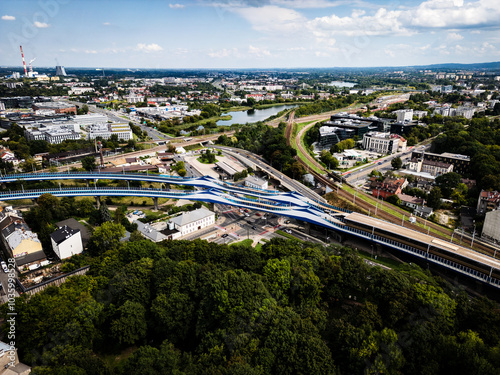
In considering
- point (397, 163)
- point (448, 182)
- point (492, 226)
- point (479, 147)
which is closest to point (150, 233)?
point (492, 226)

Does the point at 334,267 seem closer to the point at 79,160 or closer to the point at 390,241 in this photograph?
the point at 390,241

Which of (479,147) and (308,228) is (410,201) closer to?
(308,228)

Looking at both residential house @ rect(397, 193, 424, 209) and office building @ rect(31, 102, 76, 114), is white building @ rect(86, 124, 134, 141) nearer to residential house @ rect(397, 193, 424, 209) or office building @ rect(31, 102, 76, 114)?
office building @ rect(31, 102, 76, 114)

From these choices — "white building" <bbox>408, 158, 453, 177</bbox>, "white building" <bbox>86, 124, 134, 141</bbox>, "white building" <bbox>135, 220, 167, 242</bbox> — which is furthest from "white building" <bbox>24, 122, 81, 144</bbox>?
"white building" <bbox>408, 158, 453, 177</bbox>

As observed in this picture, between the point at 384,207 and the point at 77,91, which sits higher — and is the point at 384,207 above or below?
below

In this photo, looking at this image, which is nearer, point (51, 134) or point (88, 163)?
point (88, 163)

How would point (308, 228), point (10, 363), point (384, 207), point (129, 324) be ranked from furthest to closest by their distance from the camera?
point (384, 207), point (308, 228), point (129, 324), point (10, 363)
